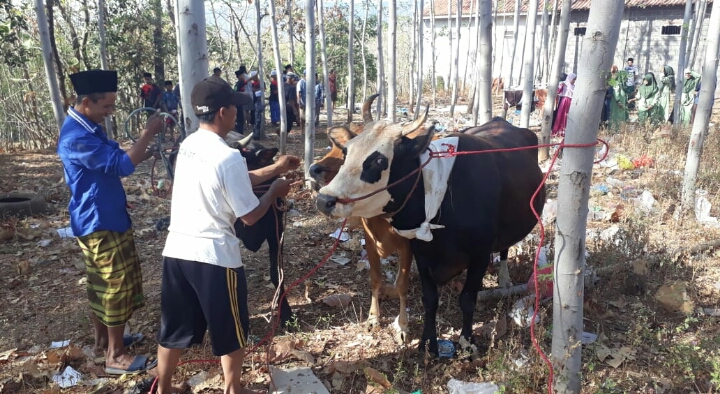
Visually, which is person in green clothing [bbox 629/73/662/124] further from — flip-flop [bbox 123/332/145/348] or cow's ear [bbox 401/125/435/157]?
flip-flop [bbox 123/332/145/348]

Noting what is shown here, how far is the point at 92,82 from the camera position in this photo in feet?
10.6

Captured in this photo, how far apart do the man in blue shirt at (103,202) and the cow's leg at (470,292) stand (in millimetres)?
2163

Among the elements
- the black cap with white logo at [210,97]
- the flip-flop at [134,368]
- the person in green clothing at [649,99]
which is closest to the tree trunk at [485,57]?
the black cap with white logo at [210,97]

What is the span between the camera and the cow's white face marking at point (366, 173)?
2.93m

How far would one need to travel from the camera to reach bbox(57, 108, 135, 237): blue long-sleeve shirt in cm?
311

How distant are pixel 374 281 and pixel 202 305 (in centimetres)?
169

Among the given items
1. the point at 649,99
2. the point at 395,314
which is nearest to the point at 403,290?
the point at 395,314

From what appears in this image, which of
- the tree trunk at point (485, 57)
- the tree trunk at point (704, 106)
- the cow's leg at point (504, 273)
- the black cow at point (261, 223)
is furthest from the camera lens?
the tree trunk at point (704, 106)

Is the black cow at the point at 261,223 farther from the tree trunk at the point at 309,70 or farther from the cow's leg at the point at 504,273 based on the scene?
the tree trunk at the point at 309,70

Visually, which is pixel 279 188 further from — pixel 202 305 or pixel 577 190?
pixel 577 190

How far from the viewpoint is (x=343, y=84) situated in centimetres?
2328

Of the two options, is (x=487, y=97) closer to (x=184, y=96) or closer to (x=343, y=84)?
(x=184, y=96)

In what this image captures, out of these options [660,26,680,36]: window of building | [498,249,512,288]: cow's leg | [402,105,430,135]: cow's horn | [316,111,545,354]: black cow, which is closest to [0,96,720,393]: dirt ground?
[498,249,512,288]: cow's leg

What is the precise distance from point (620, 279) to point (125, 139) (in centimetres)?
1286
